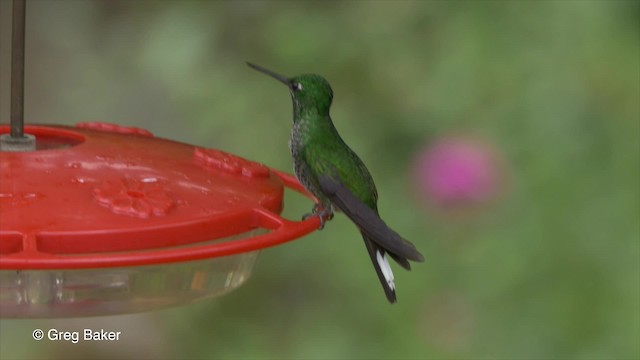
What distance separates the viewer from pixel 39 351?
12.2 feet

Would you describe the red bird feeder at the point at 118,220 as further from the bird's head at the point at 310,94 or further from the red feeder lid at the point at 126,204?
the bird's head at the point at 310,94

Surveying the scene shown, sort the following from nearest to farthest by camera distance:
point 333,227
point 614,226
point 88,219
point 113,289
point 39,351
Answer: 1. point 88,219
2. point 113,289
3. point 614,226
4. point 333,227
5. point 39,351

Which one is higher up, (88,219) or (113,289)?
(88,219)

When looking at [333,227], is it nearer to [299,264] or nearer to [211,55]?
[299,264]

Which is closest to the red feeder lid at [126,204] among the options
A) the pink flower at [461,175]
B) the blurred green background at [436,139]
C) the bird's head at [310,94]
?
the bird's head at [310,94]

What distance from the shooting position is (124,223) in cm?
158

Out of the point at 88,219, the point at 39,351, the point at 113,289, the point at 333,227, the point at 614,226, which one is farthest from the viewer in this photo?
the point at 39,351

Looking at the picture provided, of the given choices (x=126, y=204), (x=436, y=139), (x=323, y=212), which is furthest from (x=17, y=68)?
(x=436, y=139)

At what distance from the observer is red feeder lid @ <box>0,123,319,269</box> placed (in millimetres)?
1502

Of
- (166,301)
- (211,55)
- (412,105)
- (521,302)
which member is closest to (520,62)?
(412,105)

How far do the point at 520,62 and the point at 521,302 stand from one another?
63cm

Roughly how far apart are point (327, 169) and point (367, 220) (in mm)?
182

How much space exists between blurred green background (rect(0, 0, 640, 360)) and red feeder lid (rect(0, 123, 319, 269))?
1.31 metres

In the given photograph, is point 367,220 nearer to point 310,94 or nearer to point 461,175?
point 310,94
